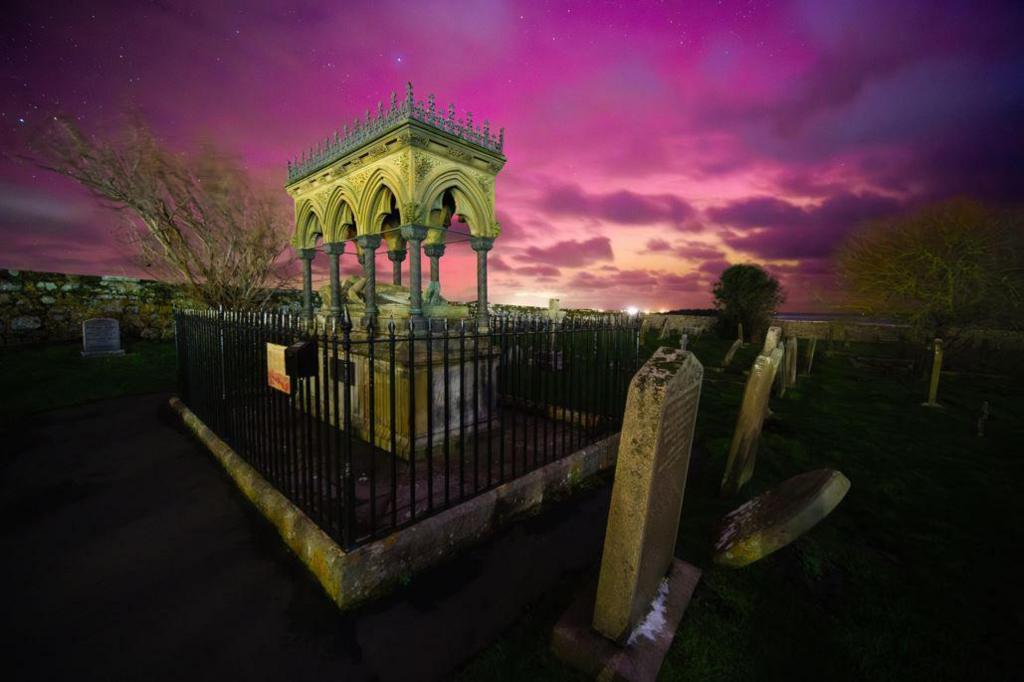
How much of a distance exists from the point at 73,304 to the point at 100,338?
271 centimetres

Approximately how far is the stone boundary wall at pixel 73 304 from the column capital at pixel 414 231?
20.8 ft

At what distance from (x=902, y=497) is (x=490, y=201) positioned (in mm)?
7392

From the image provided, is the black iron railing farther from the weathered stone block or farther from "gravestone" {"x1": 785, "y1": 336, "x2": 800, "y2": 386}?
the weathered stone block

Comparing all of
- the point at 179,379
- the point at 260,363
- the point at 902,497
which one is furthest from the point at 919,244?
the point at 179,379

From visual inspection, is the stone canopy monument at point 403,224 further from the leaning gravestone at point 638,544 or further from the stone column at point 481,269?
the leaning gravestone at point 638,544

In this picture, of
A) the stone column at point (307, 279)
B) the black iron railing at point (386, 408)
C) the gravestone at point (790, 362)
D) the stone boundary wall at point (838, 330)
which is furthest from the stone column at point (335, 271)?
the stone boundary wall at point (838, 330)

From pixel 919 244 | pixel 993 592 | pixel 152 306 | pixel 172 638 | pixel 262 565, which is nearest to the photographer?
pixel 172 638

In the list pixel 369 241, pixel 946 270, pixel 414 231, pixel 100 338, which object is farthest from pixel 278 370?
pixel 946 270

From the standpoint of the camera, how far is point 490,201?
7098 mm

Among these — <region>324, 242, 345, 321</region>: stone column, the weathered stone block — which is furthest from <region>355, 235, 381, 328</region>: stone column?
the weathered stone block

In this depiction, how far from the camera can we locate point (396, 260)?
9.26 m

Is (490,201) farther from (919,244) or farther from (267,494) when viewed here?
(919,244)

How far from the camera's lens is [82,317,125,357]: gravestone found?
1107 cm

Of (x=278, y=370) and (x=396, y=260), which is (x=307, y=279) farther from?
(x=278, y=370)
